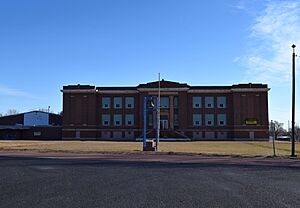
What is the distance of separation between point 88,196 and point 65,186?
2320 mm

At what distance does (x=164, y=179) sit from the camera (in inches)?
612

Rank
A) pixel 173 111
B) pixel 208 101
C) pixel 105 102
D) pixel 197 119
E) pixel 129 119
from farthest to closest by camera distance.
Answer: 1. pixel 105 102
2. pixel 129 119
3. pixel 208 101
4. pixel 197 119
5. pixel 173 111

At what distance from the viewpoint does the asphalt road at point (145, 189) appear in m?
10.3

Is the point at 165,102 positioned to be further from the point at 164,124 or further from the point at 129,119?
the point at 129,119

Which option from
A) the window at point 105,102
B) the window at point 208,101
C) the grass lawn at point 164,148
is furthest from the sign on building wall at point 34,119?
the grass lawn at point 164,148

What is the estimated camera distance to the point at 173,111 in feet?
313

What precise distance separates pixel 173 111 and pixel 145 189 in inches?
3260

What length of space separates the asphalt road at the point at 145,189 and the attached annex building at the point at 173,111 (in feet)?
251

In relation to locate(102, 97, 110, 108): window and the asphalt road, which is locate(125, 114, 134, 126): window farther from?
the asphalt road

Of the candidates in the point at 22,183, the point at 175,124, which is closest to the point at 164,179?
the point at 22,183

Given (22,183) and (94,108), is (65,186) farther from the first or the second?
(94,108)

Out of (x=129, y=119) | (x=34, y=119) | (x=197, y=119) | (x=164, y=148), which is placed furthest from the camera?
(x=34, y=119)

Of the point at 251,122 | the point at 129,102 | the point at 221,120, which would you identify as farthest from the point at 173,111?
the point at 251,122

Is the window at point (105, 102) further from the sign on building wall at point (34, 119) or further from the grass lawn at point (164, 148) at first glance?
the grass lawn at point (164, 148)
